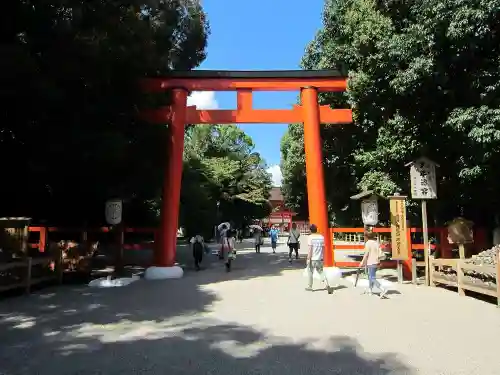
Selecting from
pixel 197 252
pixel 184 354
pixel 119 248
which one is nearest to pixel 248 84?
pixel 197 252

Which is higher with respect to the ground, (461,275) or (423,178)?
(423,178)

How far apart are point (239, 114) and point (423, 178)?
5523 millimetres

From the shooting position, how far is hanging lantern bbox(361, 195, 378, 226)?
11.6m

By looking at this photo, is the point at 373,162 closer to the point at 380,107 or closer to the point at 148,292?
the point at 380,107

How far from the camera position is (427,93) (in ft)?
32.6

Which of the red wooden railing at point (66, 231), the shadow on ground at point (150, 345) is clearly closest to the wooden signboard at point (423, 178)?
the shadow on ground at point (150, 345)

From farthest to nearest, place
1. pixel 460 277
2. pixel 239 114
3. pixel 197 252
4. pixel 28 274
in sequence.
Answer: pixel 197 252 → pixel 239 114 → pixel 28 274 → pixel 460 277

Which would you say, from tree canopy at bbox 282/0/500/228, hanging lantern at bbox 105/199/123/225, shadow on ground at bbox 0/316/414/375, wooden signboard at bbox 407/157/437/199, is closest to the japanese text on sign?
wooden signboard at bbox 407/157/437/199

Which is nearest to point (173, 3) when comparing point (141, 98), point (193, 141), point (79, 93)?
point (141, 98)

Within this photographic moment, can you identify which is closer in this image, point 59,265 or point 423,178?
point 423,178

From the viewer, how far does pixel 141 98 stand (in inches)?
473

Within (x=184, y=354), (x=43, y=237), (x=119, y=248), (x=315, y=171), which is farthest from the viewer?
(x=315, y=171)

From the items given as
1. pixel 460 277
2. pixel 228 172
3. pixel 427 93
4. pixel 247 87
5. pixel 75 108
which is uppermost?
pixel 228 172

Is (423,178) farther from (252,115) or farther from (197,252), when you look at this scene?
(197,252)
